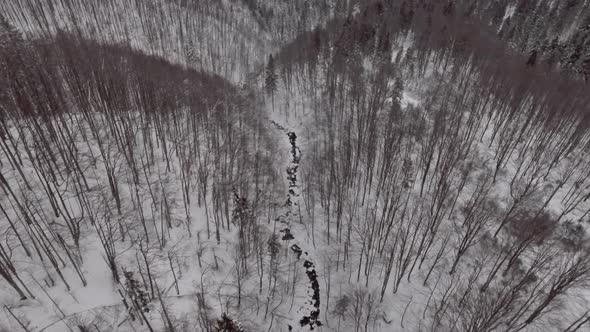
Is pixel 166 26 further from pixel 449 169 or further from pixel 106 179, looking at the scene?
pixel 449 169

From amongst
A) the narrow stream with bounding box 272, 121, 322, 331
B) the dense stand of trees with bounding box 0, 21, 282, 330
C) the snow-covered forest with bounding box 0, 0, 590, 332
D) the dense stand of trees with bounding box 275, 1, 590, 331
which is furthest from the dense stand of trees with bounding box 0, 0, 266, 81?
the narrow stream with bounding box 272, 121, 322, 331

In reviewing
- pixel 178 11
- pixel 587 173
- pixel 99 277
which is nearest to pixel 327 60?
pixel 178 11

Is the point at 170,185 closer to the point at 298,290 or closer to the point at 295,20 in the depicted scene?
the point at 298,290

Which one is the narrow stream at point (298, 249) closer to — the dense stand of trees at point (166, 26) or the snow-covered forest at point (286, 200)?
the snow-covered forest at point (286, 200)

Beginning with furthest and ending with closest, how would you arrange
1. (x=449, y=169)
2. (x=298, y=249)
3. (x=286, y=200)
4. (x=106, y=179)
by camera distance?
(x=449, y=169), (x=286, y=200), (x=298, y=249), (x=106, y=179)

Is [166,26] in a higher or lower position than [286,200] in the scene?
higher

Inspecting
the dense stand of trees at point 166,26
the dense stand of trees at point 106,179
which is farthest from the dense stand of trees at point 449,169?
the dense stand of trees at point 166,26

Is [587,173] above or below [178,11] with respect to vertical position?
below

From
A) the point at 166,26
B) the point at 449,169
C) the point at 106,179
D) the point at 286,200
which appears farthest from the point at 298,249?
the point at 166,26

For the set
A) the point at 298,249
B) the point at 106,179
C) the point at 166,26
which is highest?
the point at 166,26
